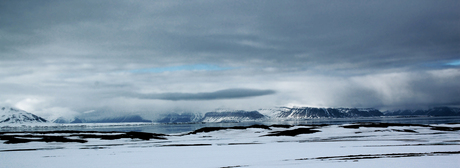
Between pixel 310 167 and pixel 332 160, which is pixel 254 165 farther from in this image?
pixel 332 160

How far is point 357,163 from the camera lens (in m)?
20.5

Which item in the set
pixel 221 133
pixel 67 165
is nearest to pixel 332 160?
pixel 67 165

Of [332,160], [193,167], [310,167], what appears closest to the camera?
[310,167]

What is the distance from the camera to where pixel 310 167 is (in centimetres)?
1936

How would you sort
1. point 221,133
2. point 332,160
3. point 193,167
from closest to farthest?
point 193,167
point 332,160
point 221,133

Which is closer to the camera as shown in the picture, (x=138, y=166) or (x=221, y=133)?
(x=138, y=166)

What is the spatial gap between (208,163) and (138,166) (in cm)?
497

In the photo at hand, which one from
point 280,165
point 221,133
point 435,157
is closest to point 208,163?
point 280,165

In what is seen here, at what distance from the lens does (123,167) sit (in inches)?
845

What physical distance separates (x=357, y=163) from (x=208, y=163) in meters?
10.3

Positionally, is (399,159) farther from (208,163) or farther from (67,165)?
(67,165)

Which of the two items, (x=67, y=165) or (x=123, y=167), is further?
(x=67, y=165)

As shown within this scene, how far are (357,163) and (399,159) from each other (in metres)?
3.85

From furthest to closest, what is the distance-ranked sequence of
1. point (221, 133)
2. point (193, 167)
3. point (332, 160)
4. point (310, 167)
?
point (221, 133), point (332, 160), point (193, 167), point (310, 167)
